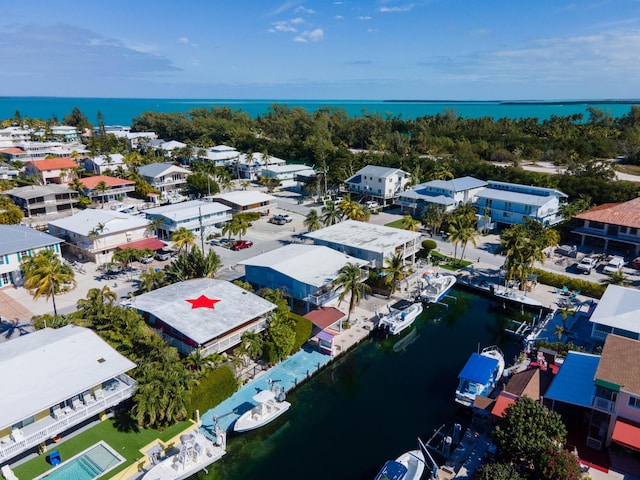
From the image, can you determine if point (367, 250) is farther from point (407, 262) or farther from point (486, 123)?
point (486, 123)

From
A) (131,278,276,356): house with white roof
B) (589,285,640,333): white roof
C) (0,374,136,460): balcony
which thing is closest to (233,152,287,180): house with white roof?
(131,278,276,356): house with white roof

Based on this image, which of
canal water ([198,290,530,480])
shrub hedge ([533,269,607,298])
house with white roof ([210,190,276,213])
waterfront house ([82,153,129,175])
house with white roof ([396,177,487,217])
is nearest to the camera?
canal water ([198,290,530,480])

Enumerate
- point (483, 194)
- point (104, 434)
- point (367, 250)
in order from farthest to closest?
point (483, 194) → point (367, 250) → point (104, 434)

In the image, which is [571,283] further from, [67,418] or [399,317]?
[67,418]

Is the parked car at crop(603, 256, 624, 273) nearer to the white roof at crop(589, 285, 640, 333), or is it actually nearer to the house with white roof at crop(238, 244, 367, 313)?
the white roof at crop(589, 285, 640, 333)

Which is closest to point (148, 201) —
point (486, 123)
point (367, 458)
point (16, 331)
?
point (16, 331)

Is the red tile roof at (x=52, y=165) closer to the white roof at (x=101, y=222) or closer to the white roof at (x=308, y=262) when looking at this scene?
the white roof at (x=101, y=222)
